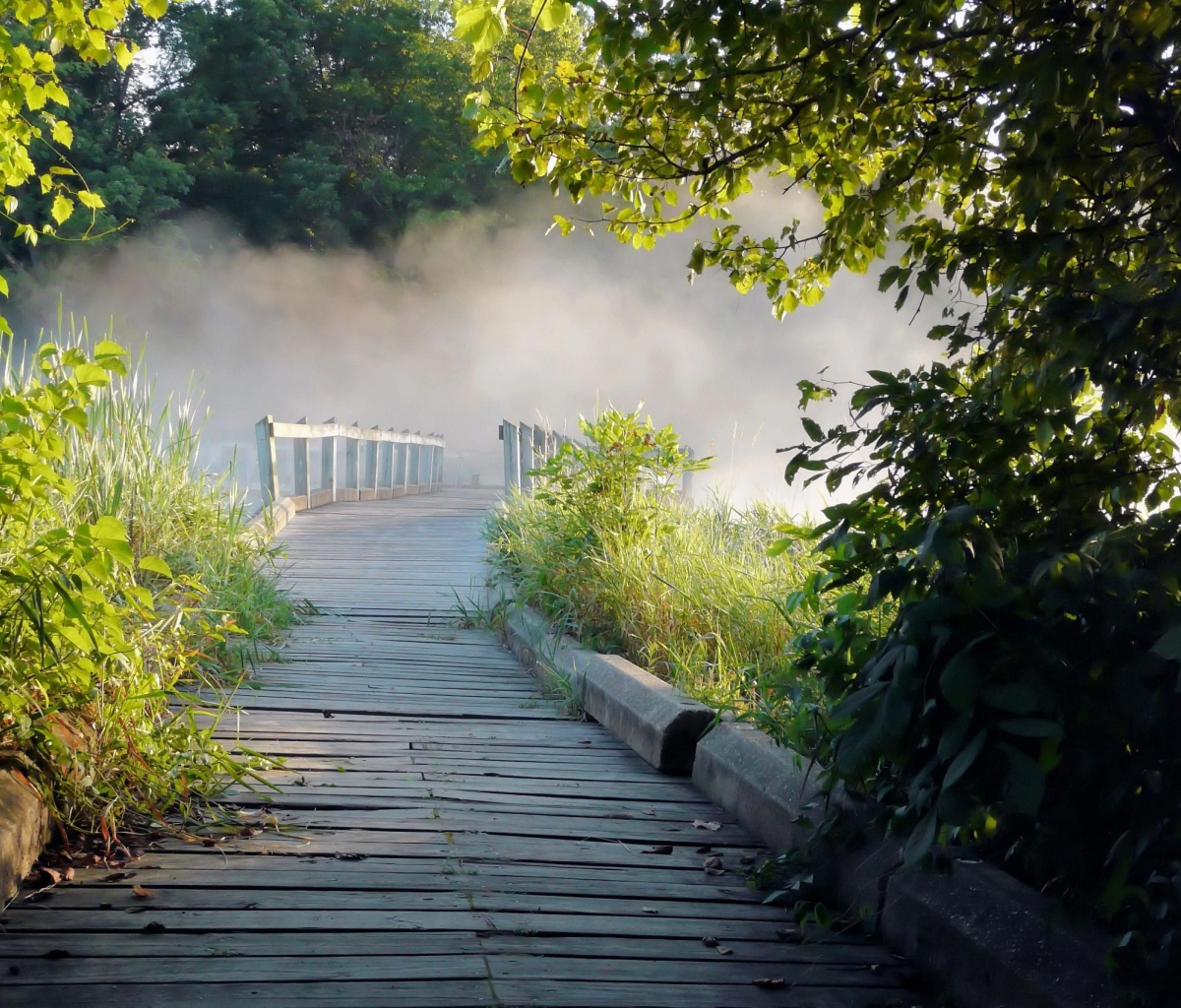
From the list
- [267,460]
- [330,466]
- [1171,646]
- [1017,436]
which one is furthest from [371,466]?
[1171,646]

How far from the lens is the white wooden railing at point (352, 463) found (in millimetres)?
11445

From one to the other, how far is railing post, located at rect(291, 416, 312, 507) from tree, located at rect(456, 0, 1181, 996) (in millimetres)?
10676

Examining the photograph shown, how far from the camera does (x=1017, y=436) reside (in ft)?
6.32

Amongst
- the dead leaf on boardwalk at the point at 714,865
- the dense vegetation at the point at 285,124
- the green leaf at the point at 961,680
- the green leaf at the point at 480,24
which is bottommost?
the dead leaf on boardwalk at the point at 714,865

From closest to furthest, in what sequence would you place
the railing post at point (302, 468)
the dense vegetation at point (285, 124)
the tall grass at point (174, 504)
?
the tall grass at point (174, 504)
the railing post at point (302, 468)
the dense vegetation at point (285, 124)

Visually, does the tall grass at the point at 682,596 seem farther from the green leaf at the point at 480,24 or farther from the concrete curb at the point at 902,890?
the green leaf at the point at 480,24

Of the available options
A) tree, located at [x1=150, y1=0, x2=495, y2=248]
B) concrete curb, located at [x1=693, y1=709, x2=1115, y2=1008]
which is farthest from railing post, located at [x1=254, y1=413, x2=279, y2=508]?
tree, located at [x1=150, y1=0, x2=495, y2=248]

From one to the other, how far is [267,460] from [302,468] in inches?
68.1

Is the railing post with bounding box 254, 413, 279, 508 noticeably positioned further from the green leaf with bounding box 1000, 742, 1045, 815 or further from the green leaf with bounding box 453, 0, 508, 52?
the green leaf with bounding box 1000, 742, 1045, 815

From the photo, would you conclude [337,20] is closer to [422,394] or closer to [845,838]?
[422,394]

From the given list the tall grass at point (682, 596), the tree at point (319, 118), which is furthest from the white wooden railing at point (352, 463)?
the tree at point (319, 118)

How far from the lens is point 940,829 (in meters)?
1.78

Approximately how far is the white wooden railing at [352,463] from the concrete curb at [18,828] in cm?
572

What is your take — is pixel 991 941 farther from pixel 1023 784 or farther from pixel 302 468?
pixel 302 468
